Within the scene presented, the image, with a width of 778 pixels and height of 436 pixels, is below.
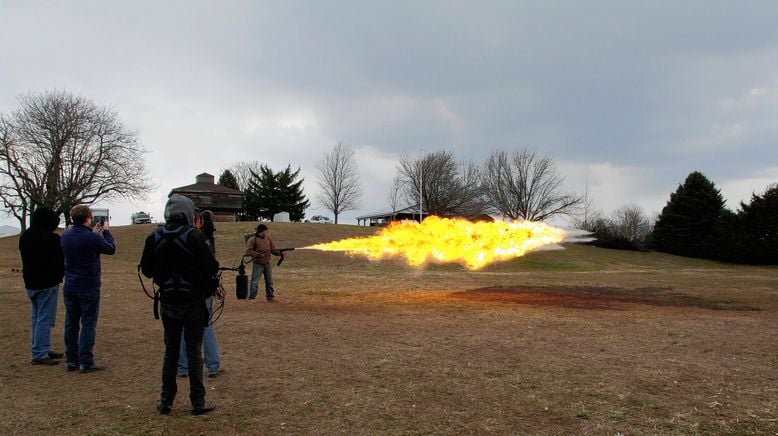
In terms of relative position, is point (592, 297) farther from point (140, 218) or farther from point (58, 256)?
point (140, 218)

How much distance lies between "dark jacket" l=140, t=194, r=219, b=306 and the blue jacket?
197cm

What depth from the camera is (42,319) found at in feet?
24.2

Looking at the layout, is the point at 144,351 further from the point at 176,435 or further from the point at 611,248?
the point at 611,248

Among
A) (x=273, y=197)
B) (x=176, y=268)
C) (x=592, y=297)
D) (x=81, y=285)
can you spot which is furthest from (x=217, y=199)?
(x=176, y=268)

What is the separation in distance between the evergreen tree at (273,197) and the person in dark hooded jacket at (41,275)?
6710cm

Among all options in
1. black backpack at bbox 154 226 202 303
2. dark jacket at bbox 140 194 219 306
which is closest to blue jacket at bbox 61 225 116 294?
dark jacket at bbox 140 194 219 306

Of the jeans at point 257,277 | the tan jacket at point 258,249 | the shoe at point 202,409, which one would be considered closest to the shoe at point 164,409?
the shoe at point 202,409

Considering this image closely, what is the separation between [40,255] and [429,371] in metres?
6.19

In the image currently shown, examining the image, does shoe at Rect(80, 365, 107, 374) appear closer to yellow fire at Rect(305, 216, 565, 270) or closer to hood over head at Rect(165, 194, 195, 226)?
hood over head at Rect(165, 194, 195, 226)

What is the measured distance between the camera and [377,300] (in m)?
15.5

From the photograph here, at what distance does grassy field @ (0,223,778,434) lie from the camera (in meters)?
5.14

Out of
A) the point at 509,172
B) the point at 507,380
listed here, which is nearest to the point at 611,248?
the point at 509,172

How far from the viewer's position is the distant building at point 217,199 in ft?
221

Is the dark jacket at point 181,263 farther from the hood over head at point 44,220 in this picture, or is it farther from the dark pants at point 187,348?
the hood over head at point 44,220
